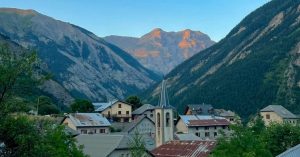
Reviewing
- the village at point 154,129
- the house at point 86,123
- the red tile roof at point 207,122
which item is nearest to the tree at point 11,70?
the village at point 154,129

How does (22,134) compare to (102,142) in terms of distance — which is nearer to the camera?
(22,134)

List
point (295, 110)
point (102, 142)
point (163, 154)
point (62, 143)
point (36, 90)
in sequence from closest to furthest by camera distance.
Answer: point (36, 90) < point (62, 143) < point (102, 142) < point (163, 154) < point (295, 110)

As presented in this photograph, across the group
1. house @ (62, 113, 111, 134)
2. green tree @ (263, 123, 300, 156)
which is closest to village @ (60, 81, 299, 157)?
house @ (62, 113, 111, 134)

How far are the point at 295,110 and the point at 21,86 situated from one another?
610ft

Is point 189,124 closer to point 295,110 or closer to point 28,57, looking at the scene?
point 295,110

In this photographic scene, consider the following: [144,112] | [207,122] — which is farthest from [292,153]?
[144,112]

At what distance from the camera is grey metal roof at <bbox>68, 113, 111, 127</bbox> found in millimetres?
112500

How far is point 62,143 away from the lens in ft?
142

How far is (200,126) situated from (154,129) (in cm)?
1585

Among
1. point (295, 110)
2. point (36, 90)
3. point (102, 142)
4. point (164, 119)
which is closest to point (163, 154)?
point (102, 142)

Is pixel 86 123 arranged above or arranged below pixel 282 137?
above

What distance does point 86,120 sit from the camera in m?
116

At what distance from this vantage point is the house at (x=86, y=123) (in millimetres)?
111750

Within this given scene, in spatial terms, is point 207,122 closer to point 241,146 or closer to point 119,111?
point 119,111
